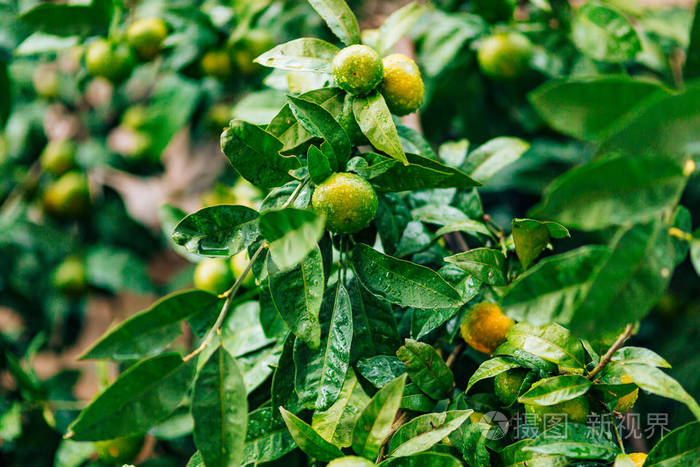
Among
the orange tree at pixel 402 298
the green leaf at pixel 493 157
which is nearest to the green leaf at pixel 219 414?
the orange tree at pixel 402 298

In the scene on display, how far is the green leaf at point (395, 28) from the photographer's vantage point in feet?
2.28

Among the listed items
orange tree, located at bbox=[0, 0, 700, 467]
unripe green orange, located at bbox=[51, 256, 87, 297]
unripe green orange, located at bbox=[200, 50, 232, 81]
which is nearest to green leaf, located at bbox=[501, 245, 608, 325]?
orange tree, located at bbox=[0, 0, 700, 467]

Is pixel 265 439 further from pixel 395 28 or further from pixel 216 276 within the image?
pixel 395 28

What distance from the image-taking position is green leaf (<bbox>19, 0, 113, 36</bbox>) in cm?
88

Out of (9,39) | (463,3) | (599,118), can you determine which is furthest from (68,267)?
(599,118)

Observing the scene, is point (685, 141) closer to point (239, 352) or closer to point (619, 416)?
point (619, 416)

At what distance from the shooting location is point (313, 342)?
Answer: 1.65 feet

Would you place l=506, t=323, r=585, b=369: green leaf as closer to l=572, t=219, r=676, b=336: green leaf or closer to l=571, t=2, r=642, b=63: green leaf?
l=572, t=219, r=676, b=336: green leaf

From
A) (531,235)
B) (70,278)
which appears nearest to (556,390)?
(531,235)

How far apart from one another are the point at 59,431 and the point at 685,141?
3.61 ft

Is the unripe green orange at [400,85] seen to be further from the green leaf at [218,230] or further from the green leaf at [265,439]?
the green leaf at [265,439]

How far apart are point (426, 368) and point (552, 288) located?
197mm

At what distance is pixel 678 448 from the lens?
50 centimetres

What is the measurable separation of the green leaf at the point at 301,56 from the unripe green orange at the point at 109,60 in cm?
57
